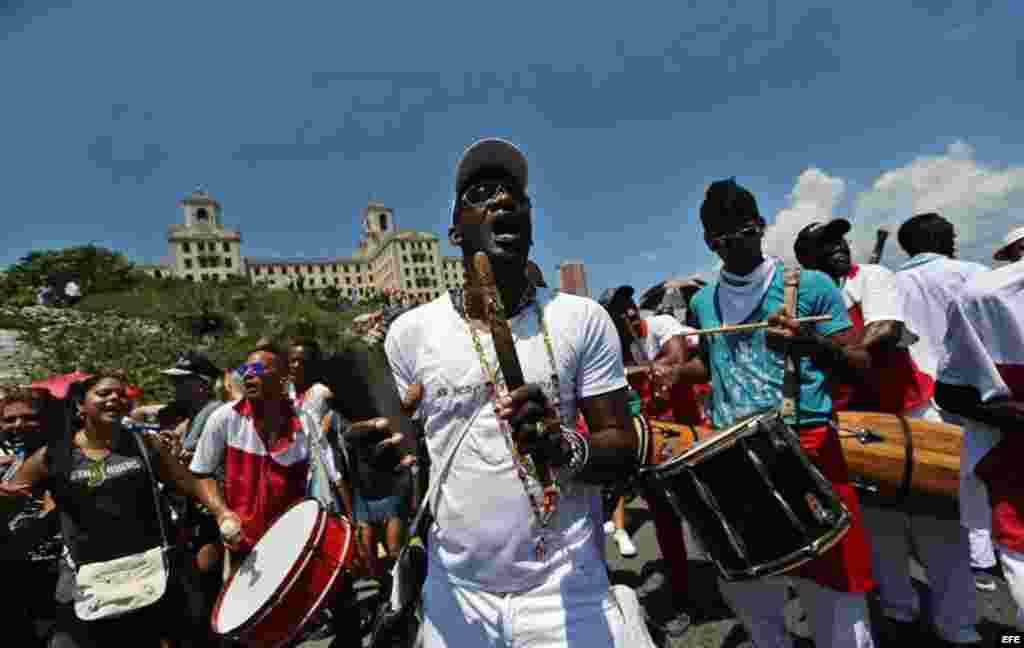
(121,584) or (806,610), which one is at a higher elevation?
(121,584)

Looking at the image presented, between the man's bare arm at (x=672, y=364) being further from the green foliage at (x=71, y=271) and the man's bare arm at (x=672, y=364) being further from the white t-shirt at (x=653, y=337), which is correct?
the green foliage at (x=71, y=271)

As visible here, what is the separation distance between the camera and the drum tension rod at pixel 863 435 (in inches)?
117

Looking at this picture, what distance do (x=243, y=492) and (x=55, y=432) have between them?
133 cm


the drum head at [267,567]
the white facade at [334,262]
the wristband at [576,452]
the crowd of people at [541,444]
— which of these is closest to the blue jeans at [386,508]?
the crowd of people at [541,444]

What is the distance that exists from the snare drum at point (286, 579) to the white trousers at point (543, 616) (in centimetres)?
181

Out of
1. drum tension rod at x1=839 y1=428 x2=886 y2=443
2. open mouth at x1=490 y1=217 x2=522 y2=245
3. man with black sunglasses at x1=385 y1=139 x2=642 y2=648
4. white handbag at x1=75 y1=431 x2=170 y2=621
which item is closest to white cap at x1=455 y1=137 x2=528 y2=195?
man with black sunglasses at x1=385 y1=139 x2=642 y2=648

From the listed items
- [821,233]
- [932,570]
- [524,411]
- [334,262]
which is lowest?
[932,570]

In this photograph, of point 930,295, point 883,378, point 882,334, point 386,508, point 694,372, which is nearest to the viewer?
point 882,334

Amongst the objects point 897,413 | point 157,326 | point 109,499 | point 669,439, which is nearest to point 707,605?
point 669,439

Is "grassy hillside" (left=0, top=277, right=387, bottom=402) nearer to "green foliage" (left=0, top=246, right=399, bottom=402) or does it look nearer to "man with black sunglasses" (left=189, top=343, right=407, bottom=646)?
"green foliage" (left=0, top=246, right=399, bottom=402)

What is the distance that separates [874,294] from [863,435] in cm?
101

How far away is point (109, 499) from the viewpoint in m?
3.58

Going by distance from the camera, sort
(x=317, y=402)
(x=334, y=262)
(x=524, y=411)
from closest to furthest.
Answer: (x=524, y=411) → (x=317, y=402) → (x=334, y=262)

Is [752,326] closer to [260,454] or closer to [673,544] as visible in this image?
[673,544]
